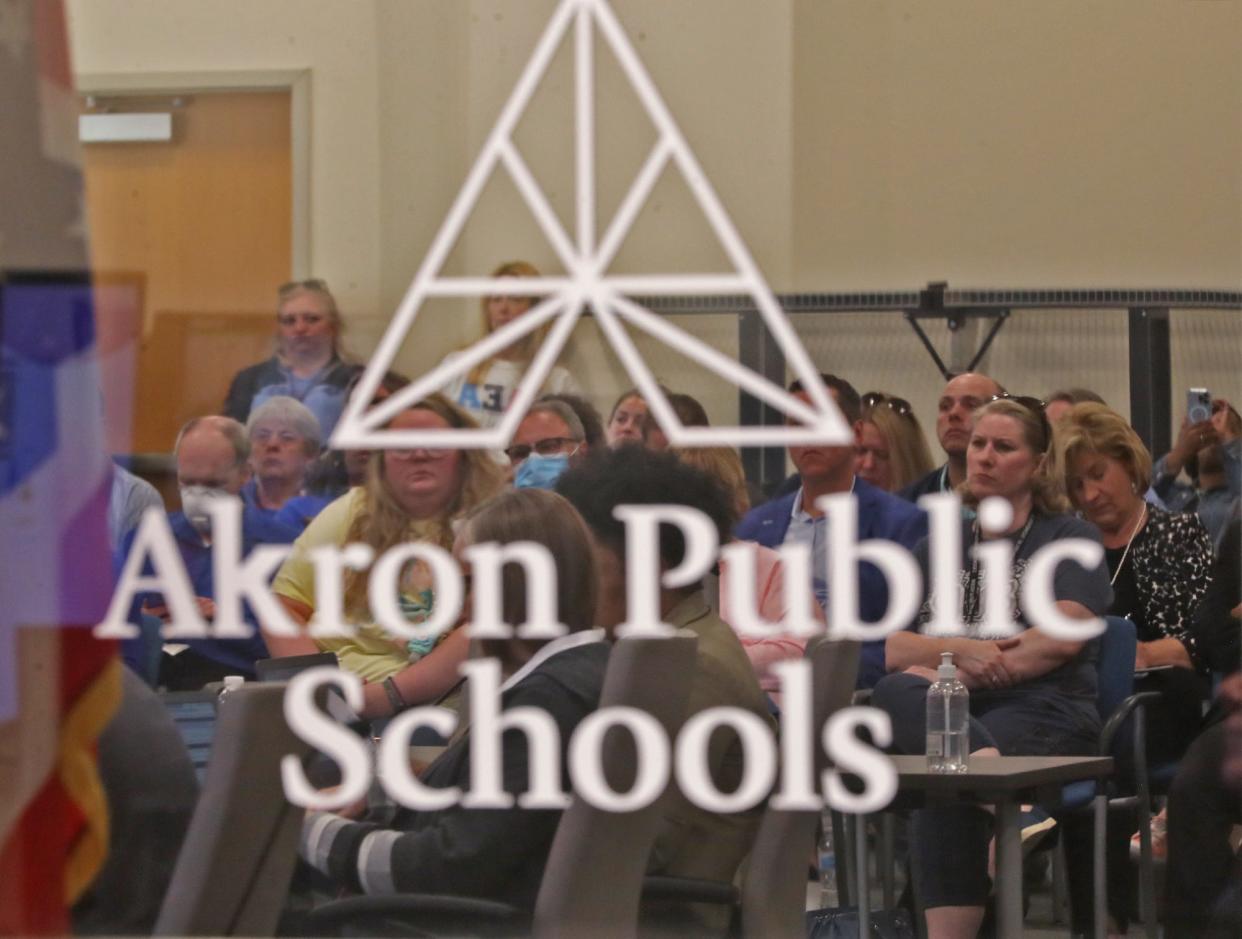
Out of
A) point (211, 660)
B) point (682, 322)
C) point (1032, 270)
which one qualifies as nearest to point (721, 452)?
point (682, 322)

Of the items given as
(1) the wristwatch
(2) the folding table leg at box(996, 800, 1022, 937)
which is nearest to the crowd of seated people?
(1) the wristwatch

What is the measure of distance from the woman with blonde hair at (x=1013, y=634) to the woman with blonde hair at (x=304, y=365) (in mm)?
831

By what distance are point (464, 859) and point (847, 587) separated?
0.63m

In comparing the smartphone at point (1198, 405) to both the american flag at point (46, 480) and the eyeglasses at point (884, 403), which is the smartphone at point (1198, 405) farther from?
the american flag at point (46, 480)

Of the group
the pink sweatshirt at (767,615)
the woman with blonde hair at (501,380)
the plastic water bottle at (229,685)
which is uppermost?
the woman with blonde hair at (501,380)

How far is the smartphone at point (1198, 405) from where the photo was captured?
266 cm

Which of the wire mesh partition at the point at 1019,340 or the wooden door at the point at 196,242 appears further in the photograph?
the wooden door at the point at 196,242

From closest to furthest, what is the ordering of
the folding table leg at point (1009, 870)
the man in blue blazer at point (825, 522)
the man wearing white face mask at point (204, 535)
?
the man in blue blazer at point (825, 522) < the man wearing white face mask at point (204, 535) < the folding table leg at point (1009, 870)

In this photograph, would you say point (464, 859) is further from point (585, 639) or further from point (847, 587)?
point (847, 587)

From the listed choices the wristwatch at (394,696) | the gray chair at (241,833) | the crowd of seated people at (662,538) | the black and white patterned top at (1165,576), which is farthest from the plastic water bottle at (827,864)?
the gray chair at (241,833)

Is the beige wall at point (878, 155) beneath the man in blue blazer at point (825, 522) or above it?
above

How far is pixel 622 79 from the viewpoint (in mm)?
2686

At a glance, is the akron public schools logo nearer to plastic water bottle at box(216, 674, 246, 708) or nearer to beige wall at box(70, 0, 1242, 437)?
beige wall at box(70, 0, 1242, 437)

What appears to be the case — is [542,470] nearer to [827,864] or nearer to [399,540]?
[399,540]
